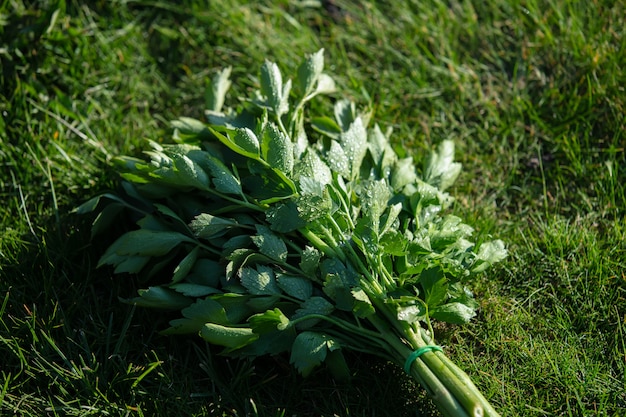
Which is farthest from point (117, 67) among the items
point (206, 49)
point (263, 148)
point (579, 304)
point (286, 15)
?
point (579, 304)

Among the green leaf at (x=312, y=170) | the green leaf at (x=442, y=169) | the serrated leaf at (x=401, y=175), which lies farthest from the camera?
the green leaf at (x=442, y=169)

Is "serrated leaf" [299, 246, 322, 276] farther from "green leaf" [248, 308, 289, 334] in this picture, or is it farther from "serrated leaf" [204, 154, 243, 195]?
"serrated leaf" [204, 154, 243, 195]

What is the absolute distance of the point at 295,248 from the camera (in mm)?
2207

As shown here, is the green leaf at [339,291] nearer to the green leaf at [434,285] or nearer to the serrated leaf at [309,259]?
the serrated leaf at [309,259]

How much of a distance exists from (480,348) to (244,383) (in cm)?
75

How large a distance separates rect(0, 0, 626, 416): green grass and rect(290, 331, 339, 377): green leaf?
0.13m

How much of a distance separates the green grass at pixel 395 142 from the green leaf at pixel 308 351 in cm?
13

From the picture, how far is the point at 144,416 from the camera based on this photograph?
2.11 m

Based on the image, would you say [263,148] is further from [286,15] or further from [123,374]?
[286,15]

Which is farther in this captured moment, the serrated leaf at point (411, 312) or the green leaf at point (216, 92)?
the green leaf at point (216, 92)

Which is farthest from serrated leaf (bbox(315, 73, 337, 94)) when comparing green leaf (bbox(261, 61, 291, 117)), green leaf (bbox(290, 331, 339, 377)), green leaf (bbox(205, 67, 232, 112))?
green leaf (bbox(290, 331, 339, 377))

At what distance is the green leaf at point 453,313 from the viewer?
209 centimetres

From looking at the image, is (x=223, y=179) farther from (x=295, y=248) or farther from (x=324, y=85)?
(x=324, y=85)

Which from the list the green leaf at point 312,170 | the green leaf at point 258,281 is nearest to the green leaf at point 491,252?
the green leaf at point 312,170
